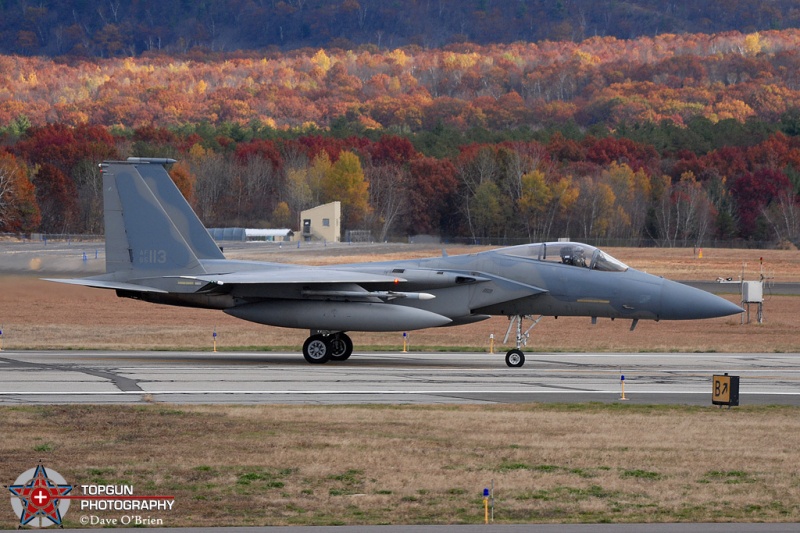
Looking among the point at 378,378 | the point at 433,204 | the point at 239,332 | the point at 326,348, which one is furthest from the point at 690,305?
the point at 433,204

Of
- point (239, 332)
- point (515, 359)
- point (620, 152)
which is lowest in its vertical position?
point (515, 359)

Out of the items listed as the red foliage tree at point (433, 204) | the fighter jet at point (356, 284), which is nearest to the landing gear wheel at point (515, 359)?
the fighter jet at point (356, 284)

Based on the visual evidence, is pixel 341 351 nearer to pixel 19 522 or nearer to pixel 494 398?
pixel 494 398

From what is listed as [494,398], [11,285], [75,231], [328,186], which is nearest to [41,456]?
[494,398]

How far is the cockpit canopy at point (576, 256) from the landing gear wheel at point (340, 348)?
4.62 m

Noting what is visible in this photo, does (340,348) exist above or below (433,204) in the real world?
below

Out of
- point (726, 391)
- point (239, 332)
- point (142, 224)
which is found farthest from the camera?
point (239, 332)

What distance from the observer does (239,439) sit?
15.0m

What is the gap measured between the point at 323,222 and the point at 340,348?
3028 inches

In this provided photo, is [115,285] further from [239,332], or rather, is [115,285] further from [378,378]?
[239,332]

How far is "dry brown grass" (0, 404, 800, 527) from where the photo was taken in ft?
37.5

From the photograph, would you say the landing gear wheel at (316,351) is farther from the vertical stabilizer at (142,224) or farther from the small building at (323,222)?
the small building at (323,222)

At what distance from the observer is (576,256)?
25750mm

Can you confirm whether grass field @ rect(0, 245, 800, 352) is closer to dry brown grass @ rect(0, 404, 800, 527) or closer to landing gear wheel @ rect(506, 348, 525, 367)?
landing gear wheel @ rect(506, 348, 525, 367)
